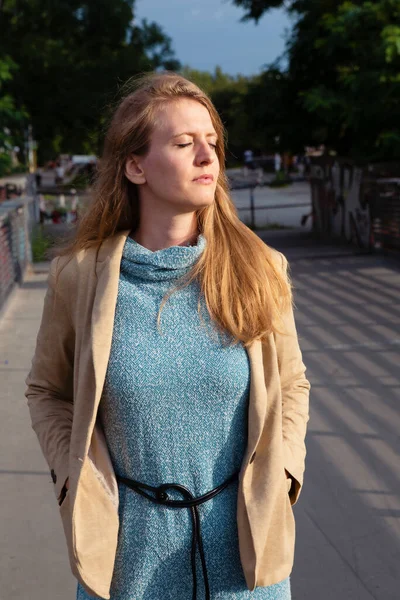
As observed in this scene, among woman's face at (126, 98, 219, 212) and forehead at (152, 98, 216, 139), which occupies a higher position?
forehead at (152, 98, 216, 139)

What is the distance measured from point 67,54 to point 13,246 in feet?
76.0

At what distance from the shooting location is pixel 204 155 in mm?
1959

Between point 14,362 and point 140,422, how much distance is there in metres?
6.49

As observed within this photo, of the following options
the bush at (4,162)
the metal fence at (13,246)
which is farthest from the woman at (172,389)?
the bush at (4,162)

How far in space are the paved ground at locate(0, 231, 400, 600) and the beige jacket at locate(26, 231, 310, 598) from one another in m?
1.98

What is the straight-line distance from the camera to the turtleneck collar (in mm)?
1967

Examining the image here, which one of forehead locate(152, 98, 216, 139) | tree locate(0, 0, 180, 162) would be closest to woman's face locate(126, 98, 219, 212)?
forehead locate(152, 98, 216, 139)

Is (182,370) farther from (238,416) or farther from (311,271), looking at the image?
(311,271)

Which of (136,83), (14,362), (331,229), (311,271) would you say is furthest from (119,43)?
(136,83)

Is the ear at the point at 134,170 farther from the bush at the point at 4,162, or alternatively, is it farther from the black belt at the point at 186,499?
the bush at the point at 4,162

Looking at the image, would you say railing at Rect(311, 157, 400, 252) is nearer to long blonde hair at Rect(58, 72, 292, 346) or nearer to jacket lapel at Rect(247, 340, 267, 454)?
long blonde hair at Rect(58, 72, 292, 346)

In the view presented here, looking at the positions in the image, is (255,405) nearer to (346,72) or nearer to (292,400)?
(292,400)

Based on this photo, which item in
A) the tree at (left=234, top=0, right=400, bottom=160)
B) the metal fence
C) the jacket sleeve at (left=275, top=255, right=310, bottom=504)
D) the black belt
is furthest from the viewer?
the tree at (left=234, top=0, right=400, bottom=160)

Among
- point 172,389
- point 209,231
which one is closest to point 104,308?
point 172,389
